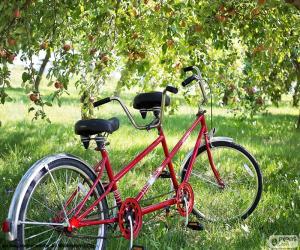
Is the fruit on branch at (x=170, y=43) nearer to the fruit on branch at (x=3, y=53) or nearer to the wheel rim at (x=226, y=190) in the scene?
the wheel rim at (x=226, y=190)

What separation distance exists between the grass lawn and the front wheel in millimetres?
147

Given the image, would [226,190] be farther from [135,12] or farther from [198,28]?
[135,12]

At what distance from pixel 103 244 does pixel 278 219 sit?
1833 millimetres

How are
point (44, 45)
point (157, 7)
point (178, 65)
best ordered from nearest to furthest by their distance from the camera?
point (44, 45)
point (157, 7)
point (178, 65)

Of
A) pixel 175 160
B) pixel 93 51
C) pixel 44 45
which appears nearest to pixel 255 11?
pixel 93 51

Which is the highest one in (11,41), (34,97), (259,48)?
(259,48)

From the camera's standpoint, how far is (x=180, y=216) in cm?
442

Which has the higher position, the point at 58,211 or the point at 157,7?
the point at 157,7

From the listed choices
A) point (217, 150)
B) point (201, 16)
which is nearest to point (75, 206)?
point (217, 150)

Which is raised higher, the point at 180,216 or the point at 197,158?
the point at 197,158

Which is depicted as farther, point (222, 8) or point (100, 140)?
point (222, 8)

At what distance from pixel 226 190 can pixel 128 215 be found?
147cm

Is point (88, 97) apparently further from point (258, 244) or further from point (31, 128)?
point (31, 128)

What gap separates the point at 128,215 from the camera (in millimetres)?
3455
